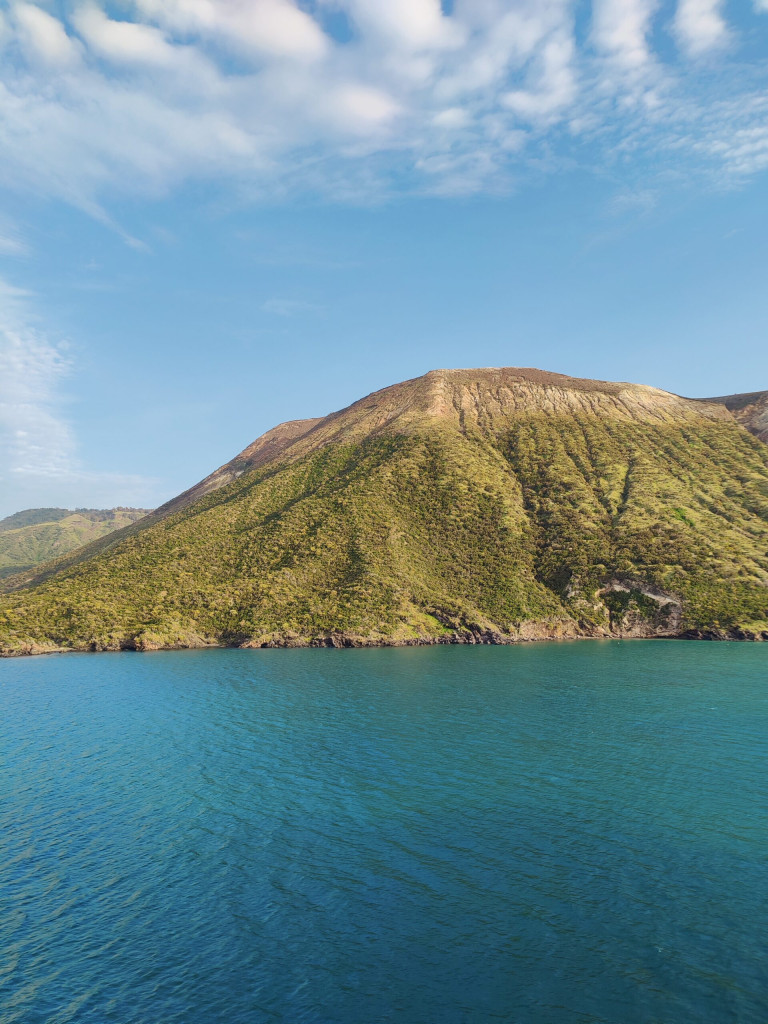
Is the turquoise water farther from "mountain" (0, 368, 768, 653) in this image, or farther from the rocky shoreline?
"mountain" (0, 368, 768, 653)

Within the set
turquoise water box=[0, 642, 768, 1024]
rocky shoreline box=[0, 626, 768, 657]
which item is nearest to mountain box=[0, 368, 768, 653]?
rocky shoreline box=[0, 626, 768, 657]

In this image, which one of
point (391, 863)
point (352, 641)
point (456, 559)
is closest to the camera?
point (391, 863)

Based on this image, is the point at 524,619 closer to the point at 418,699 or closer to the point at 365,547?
the point at 365,547

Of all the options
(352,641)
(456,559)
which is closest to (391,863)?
(352,641)

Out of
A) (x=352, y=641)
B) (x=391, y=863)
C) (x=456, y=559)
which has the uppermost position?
(x=456, y=559)

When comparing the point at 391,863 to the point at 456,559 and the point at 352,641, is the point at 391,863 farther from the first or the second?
the point at 456,559

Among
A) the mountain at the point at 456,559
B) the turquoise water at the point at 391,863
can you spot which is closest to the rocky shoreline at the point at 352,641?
the mountain at the point at 456,559
